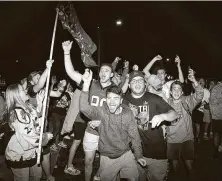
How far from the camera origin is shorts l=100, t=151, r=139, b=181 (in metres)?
4.25

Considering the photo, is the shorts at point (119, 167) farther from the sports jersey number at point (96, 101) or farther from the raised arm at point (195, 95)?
the raised arm at point (195, 95)

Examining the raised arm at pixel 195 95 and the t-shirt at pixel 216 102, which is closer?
the raised arm at pixel 195 95

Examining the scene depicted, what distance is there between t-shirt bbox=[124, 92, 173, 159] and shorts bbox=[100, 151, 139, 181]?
315mm

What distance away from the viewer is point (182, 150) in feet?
17.3

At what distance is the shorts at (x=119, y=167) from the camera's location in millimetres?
4246

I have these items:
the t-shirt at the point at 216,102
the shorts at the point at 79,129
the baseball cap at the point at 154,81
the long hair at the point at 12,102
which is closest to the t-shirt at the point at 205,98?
the t-shirt at the point at 216,102

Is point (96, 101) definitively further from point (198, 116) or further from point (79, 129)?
point (198, 116)

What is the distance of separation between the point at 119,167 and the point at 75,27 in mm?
2980

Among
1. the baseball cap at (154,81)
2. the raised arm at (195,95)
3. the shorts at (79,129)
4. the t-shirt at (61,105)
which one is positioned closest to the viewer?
the raised arm at (195,95)

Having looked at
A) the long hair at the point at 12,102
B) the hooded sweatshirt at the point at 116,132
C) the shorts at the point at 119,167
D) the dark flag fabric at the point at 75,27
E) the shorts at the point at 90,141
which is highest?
the dark flag fabric at the point at 75,27

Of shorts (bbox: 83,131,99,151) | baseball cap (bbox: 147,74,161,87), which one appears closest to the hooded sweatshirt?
shorts (bbox: 83,131,99,151)

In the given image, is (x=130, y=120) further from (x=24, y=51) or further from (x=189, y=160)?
(x=24, y=51)

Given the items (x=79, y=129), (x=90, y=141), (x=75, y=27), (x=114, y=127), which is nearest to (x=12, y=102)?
(x=114, y=127)

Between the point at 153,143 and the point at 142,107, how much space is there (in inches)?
23.8
